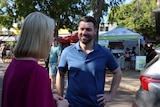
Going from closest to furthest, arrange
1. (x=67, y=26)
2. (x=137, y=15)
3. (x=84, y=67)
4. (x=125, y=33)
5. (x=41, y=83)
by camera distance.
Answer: (x=41, y=83), (x=84, y=67), (x=125, y=33), (x=67, y=26), (x=137, y=15)

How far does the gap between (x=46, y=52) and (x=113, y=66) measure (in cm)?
145

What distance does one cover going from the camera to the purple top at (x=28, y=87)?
1981 millimetres

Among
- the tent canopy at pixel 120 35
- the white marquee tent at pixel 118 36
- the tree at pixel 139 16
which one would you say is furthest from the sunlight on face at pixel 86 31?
the tree at pixel 139 16

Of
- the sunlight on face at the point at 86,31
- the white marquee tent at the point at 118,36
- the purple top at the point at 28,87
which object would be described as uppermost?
the sunlight on face at the point at 86,31

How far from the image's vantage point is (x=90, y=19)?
3.37m

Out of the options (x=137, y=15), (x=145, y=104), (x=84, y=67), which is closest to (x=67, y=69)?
(x=84, y=67)

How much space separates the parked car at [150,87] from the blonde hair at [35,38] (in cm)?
198

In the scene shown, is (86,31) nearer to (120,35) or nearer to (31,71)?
(31,71)

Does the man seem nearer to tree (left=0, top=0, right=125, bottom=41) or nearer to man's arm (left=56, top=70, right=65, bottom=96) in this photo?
man's arm (left=56, top=70, right=65, bottom=96)

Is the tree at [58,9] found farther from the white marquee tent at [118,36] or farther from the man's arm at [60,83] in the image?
the man's arm at [60,83]

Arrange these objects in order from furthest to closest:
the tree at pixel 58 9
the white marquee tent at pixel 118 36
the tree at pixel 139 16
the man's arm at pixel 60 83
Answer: the tree at pixel 139 16 → the tree at pixel 58 9 → the white marquee tent at pixel 118 36 → the man's arm at pixel 60 83

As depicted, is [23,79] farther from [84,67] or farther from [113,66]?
[113,66]

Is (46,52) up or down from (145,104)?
up

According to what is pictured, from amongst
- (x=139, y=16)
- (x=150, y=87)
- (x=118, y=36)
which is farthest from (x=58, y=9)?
(x=139, y=16)
